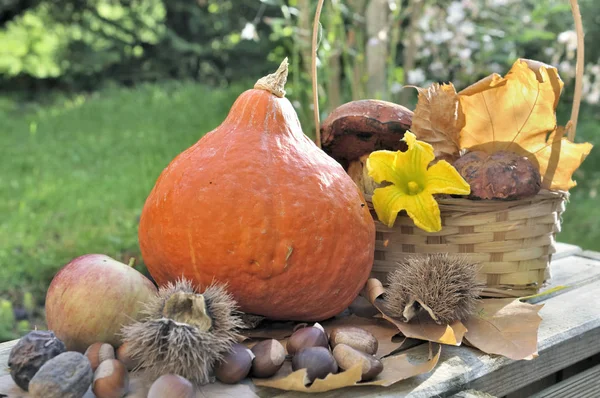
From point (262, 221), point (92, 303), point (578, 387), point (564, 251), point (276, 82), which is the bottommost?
point (578, 387)

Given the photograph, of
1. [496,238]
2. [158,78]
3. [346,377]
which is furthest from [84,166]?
[346,377]

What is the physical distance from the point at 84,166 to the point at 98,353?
3540mm

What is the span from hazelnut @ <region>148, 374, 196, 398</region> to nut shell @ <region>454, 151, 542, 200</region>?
0.80 meters

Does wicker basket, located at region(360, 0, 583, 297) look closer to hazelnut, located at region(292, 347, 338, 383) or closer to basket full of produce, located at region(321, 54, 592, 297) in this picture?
basket full of produce, located at region(321, 54, 592, 297)

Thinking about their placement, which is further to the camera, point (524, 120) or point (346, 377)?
point (524, 120)

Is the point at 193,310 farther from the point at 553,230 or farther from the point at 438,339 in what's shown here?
the point at 553,230

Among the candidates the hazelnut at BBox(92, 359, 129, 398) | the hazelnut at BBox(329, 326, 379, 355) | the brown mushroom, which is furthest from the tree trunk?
the hazelnut at BBox(92, 359, 129, 398)

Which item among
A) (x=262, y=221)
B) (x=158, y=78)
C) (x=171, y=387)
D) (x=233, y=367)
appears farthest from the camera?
(x=158, y=78)

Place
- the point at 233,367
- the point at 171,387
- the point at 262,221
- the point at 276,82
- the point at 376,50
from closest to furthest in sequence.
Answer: the point at 171,387 → the point at 233,367 → the point at 262,221 → the point at 276,82 → the point at 376,50

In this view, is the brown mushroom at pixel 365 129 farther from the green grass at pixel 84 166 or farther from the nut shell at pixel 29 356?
the green grass at pixel 84 166

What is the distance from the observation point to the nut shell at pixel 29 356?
1.08 meters

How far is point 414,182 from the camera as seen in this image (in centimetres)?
149

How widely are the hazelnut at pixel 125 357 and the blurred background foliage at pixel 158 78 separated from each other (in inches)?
43.3

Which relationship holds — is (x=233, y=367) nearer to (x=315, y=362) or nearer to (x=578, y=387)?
(x=315, y=362)
